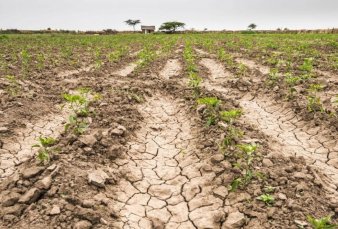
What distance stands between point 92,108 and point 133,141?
1.39 m

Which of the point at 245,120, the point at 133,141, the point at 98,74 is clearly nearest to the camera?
the point at 133,141

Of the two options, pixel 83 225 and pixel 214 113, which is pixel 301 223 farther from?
pixel 214 113

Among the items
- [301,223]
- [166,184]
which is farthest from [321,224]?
[166,184]

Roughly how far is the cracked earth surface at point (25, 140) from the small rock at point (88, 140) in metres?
0.74

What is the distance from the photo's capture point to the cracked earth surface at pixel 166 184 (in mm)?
3340

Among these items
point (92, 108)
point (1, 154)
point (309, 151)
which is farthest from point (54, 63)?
point (309, 151)

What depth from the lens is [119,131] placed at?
16.3 feet

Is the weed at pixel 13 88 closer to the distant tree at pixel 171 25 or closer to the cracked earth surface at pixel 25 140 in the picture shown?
the cracked earth surface at pixel 25 140

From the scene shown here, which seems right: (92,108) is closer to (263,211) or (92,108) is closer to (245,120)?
(245,120)

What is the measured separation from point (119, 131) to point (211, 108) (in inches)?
67.5

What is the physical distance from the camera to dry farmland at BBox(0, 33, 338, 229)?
3174 millimetres

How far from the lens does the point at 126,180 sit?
13.1 ft

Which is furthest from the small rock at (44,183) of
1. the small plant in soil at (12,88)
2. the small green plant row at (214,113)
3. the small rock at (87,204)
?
the small plant in soil at (12,88)

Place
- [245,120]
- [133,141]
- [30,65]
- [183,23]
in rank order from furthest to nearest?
[183,23], [30,65], [245,120], [133,141]
